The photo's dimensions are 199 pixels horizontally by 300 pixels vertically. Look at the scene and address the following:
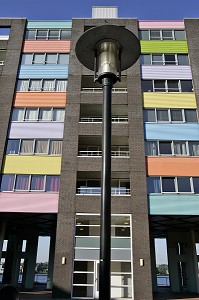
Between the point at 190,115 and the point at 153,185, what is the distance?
6940 mm

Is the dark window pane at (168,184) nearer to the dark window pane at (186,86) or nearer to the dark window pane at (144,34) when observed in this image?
the dark window pane at (186,86)

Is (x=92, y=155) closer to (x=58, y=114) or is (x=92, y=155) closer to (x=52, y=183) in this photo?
(x=52, y=183)

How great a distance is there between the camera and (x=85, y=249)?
1822cm

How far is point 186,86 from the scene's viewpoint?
23656mm

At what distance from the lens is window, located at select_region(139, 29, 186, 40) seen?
1022 inches

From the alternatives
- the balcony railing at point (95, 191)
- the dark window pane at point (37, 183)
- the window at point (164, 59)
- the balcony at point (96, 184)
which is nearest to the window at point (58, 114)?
the balcony at point (96, 184)

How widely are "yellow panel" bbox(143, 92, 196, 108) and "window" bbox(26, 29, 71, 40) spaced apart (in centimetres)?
998

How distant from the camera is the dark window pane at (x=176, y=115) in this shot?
22328 mm

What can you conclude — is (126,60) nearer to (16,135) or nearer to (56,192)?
(56,192)

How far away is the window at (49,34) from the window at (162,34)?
7.12 metres

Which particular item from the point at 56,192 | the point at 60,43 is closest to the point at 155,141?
the point at 56,192

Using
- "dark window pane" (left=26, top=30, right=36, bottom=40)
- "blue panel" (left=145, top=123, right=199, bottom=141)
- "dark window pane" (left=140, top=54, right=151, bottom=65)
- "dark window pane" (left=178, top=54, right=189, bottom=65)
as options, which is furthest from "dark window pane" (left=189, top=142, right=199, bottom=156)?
"dark window pane" (left=26, top=30, right=36, bottom=40)

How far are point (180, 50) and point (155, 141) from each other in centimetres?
966

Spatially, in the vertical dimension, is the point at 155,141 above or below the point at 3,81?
below
